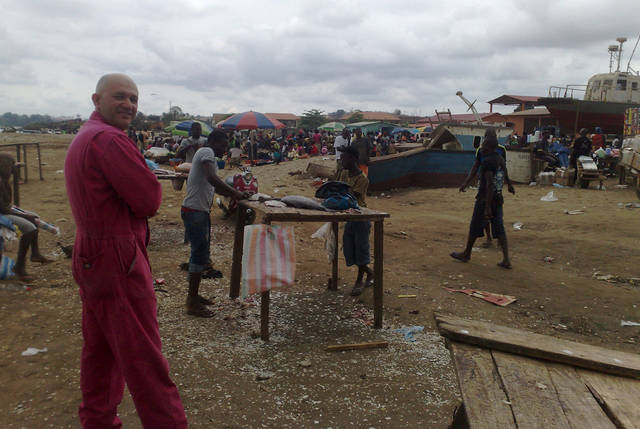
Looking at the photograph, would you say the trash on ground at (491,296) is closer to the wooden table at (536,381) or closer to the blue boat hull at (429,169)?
the wooden table at (536,381)

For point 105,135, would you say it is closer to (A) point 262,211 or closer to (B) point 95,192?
(B) point 95,192

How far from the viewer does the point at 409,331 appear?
4082mm

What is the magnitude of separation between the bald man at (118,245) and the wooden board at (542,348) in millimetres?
1333

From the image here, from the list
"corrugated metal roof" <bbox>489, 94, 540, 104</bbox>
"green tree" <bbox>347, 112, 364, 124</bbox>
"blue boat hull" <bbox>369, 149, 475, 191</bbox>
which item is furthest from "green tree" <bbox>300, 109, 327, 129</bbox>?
"blue boat hull" <bbox>369, 149, 475, 191</bbox>

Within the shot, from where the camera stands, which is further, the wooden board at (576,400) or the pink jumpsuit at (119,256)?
the pink jumpsuit at (119,256)

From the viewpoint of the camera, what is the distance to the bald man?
1966mm

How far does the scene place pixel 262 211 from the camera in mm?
3715

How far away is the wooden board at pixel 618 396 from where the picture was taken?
1626mm

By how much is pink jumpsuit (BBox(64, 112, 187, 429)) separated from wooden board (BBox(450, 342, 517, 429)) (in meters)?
1.24

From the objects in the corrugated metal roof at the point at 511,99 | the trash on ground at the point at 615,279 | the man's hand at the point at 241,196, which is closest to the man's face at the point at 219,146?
the man's hand at the point at 241,196

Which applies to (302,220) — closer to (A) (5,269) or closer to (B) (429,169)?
(A) (5,269)

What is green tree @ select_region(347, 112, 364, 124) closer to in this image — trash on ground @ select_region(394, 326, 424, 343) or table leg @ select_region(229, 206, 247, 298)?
table leg @ select_region(229, 206, 247, 298)

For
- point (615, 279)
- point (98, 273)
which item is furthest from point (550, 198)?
point (98, 273)

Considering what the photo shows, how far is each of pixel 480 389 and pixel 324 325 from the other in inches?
98.2
